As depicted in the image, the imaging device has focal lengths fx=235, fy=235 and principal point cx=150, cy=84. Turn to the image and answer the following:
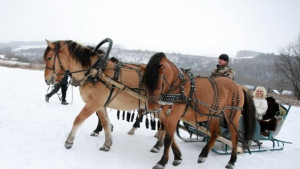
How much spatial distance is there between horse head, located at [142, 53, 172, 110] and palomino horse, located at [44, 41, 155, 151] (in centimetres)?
72

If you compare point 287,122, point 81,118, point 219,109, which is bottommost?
point 287,122

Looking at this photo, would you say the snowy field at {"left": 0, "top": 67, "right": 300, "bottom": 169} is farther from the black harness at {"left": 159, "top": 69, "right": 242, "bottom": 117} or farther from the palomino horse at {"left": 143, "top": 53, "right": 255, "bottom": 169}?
the black harness at {"left": 159, "top": 69, "right": 242, "bottom": 117}

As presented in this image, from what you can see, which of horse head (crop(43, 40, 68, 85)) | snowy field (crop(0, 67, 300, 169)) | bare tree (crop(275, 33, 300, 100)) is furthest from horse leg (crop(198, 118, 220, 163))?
bare tree (crop(275, 33, 300, 100))

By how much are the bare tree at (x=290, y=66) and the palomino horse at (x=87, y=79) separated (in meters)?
35.3

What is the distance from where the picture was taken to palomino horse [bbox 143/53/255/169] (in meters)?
3.75

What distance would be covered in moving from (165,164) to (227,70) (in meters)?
2.92

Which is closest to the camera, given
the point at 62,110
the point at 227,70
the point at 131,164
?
the point at 131,164

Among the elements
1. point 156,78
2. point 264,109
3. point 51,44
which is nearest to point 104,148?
point 156,78

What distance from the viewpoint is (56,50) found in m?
4.43

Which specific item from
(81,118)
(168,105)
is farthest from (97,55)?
(168,105)

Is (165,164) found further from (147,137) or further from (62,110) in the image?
(62,110)

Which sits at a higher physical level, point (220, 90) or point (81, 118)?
point (220, 90)

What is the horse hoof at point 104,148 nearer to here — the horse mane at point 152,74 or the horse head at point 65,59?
the horse head at point 65,59

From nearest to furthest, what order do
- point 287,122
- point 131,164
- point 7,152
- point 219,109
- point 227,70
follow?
1. point 7,152
2. point 131,164
3. point 219,109
4. point 227,70
5. point 287,122
